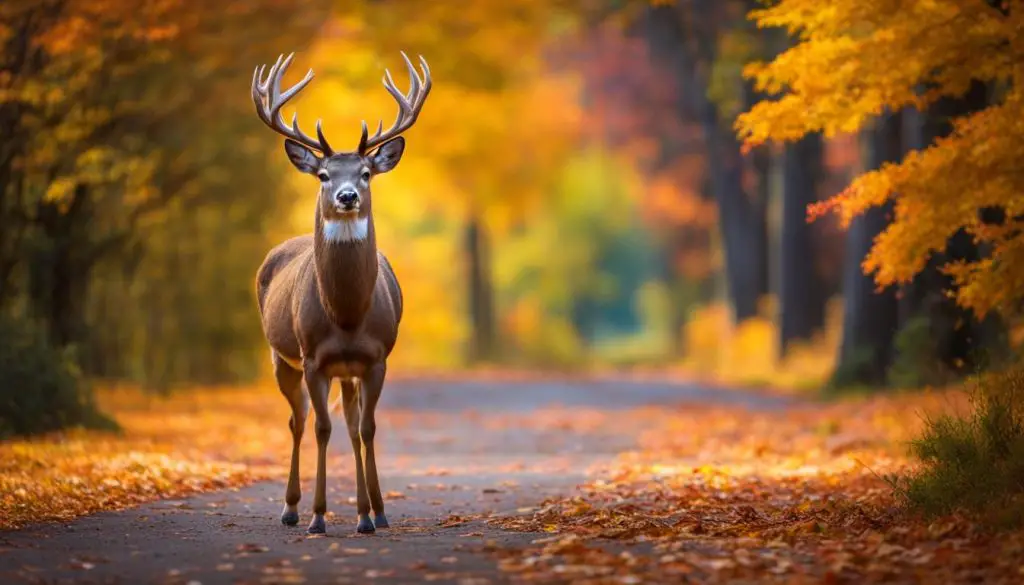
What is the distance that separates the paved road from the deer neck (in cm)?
159

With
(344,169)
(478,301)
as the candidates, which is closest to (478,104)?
(478,301)

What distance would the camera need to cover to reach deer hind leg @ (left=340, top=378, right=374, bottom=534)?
11.9 meters

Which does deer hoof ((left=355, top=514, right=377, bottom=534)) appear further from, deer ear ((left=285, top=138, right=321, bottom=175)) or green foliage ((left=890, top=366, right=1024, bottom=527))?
green foliage ((left=890, top=366, right=1024, bottom=527))

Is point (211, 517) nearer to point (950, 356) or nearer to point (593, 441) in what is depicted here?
point (593, 441)

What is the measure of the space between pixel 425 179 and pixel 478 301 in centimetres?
558

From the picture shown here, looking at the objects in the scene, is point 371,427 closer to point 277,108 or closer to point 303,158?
point 303,158

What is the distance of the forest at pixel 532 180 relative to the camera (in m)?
14.7

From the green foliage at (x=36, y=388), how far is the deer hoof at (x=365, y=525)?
7689mm

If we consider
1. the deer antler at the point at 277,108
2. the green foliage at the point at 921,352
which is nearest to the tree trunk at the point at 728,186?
the green foliage at the point at 921,352

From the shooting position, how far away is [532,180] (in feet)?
168

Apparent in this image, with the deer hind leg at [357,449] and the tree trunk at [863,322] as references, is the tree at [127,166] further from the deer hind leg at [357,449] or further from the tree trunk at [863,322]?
the tree trunk at [863,322]

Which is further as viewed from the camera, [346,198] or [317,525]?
[317,525]

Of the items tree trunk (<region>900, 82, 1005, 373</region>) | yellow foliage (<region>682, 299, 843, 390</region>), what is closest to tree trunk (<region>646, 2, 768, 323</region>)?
yellow foliage (<region>682, 299, 843, 390</region>)

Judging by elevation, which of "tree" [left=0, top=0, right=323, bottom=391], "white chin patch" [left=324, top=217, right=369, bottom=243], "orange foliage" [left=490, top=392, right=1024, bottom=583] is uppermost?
"tree" [left=0, top=0, right=323, bottom=391]
